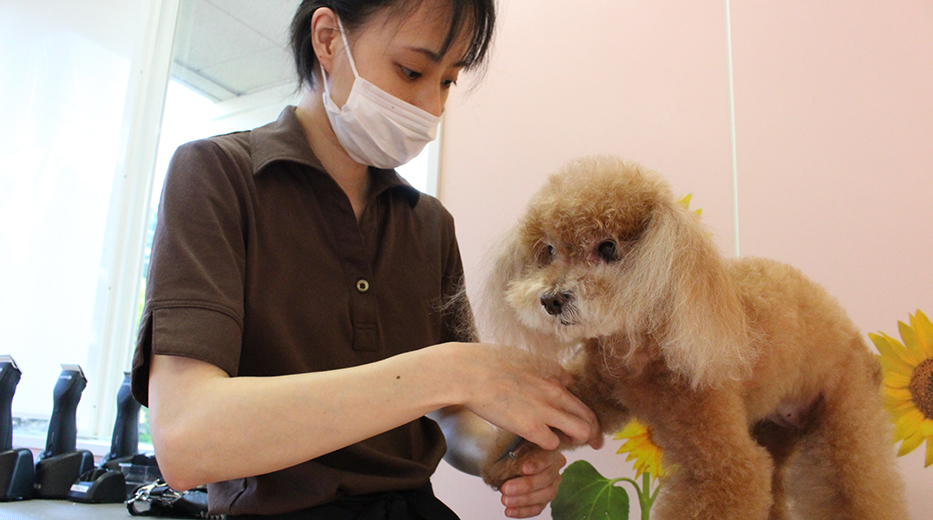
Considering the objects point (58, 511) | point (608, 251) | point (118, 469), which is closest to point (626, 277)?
point (608, 251)

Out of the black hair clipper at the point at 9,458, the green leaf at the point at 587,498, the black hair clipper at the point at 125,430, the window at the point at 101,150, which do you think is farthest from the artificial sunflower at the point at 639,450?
the window at the point at 101,150

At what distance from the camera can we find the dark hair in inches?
32.1

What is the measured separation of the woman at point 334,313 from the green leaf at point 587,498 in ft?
0.70

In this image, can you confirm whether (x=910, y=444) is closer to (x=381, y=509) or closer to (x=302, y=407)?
(x=381, y=509)

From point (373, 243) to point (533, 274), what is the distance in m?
0.31

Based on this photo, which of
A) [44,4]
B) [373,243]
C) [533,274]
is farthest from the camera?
[44,4]

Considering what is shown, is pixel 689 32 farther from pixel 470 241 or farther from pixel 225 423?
pixel 225 423

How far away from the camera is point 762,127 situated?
46.9 inches

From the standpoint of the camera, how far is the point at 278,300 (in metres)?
0.79

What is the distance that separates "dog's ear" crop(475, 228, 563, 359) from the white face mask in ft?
0.74

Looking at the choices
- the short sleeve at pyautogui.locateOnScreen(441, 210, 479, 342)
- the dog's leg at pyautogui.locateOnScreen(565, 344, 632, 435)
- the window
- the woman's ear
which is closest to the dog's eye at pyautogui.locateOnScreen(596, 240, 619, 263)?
the dog's leg at pyautogui.locateOnScreen(565, 344, 632, 435)

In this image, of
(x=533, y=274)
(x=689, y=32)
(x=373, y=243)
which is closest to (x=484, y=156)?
(x=689, y=32)

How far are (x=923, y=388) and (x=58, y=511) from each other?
1.65 metres

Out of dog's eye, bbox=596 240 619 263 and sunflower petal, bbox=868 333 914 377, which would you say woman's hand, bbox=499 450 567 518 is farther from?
sunflower petal, bbox=868 333 914 377
